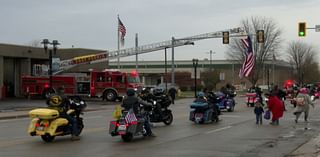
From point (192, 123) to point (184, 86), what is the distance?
77493mm

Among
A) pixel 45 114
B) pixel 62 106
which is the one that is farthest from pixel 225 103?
pixel 45 114

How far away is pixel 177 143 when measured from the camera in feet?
48.1

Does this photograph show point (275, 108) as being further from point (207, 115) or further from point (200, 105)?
point (200, 105)

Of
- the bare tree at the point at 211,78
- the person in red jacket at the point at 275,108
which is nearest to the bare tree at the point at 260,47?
the bare tree at the point at 211,78

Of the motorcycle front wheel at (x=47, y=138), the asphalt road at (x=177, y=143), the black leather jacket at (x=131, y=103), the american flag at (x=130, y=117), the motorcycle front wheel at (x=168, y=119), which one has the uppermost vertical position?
the black leather jacket at (x=131, y=103)

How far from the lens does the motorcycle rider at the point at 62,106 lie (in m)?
15.2

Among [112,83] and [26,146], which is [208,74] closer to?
[112,83]

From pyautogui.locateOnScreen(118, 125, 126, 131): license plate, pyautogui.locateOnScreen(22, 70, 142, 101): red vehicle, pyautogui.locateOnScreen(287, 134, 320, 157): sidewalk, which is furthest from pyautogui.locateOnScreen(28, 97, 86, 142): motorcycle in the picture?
pyautogui.locateOnScreen(22, 70, 142, 101): red vehicle

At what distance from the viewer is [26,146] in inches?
554

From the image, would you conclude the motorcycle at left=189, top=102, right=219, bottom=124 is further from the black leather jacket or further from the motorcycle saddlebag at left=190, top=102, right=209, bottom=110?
the black leather jacket

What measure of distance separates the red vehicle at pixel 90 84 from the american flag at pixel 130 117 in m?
30.5

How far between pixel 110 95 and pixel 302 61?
75.4 meters

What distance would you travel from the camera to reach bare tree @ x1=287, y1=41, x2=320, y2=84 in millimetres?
110406

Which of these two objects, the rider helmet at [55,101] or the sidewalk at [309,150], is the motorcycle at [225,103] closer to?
the sidewalk at [309,150]
